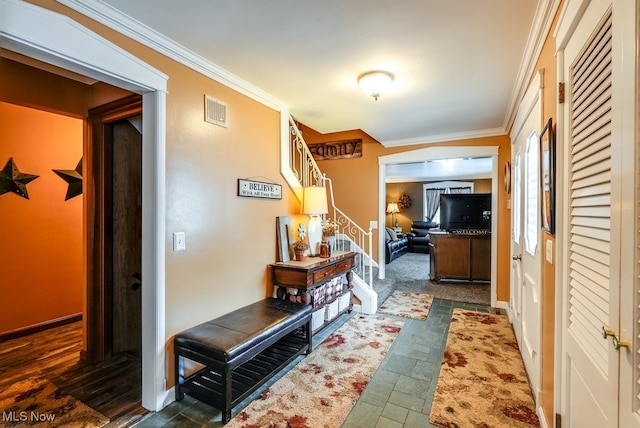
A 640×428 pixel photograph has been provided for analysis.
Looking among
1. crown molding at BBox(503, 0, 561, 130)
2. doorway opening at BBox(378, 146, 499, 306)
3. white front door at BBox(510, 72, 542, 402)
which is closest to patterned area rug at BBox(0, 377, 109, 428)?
white front door at BBox(510, 72, 542, 402)

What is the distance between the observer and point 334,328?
3.36 meters

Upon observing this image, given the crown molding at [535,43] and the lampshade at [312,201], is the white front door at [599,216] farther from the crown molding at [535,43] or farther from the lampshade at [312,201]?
the lampshade at [312,201]

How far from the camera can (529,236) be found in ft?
8.05

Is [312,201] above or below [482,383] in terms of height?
above

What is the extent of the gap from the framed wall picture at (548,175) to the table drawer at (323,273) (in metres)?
1.88

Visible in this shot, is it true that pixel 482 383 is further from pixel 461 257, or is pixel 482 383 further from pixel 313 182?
pixel 461 257

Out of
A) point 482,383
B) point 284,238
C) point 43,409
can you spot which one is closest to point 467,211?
point 482,383

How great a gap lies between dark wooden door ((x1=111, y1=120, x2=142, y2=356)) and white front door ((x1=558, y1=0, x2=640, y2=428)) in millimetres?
3003

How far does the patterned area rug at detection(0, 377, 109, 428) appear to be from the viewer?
1.84 meters

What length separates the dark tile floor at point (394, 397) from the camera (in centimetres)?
188

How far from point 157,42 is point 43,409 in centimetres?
254

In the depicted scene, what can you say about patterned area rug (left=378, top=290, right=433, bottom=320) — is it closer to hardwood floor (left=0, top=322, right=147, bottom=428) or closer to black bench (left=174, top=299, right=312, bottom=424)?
black bench (left=174, top=299, right=312, bottom=424)

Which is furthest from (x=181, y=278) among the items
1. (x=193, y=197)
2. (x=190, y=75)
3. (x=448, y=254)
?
(x=448, y=254)

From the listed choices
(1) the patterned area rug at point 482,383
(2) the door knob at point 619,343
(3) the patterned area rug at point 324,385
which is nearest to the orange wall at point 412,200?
(1) the patterned area rug at point 482,383
